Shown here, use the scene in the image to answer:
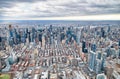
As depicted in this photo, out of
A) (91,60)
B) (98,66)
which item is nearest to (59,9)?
(91,60)

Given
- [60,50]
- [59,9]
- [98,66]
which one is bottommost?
[98,66]

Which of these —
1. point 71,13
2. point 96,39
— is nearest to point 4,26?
point 71,13

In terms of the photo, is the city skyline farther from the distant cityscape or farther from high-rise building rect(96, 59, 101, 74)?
high-rise building rect(96, 59, 101, 74)

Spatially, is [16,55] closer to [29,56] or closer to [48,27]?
[29,56]

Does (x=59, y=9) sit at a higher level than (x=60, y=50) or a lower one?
higher

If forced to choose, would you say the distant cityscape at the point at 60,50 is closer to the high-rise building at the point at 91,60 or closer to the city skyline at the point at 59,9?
the high-rise building at the point at 91,60

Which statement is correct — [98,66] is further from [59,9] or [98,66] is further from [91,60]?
[59,9]

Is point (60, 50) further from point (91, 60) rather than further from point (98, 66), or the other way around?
point (98, 66)
